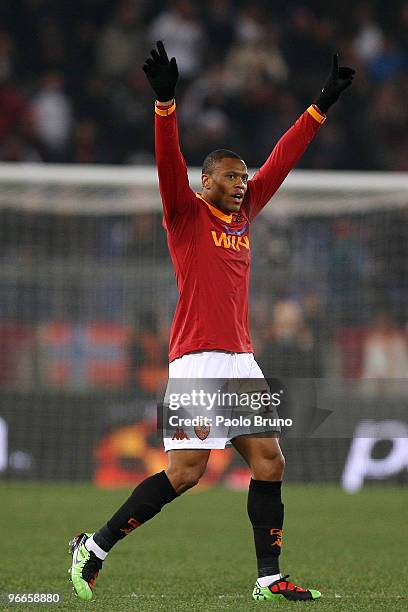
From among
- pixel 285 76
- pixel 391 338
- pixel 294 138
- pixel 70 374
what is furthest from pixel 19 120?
pixel 294 138

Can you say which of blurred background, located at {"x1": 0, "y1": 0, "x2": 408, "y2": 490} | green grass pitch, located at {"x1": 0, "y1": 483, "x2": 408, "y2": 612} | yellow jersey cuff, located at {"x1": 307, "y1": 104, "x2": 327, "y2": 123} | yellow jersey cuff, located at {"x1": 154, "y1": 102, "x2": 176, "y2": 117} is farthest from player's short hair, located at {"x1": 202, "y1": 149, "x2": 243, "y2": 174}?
blurred background, located at {"x1": 0, "y1": 0, "x2": 408, "y2": 490}

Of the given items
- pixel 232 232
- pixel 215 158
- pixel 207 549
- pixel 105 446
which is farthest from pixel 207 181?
pixel 105 446

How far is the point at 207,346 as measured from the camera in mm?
5305

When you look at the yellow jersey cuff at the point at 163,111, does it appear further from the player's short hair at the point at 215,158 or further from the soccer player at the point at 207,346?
the player's short hair at the point at 215,158

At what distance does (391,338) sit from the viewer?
11391mm

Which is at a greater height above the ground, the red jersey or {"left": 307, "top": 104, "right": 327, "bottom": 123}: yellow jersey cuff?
{"left": 307, "top": 104, "right": 327, "bottom": 123}: yellow jersey cuff

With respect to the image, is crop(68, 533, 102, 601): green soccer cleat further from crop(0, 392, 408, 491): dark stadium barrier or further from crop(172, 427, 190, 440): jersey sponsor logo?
crop(0, 392, 408, 491): dark stadium barrier

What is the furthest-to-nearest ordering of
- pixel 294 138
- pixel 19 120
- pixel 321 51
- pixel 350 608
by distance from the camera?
pixel 321 51 < pixel 19 120 < pixel 294 138 < pixel 350 608

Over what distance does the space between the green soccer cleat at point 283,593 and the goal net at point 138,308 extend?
19.9 ft

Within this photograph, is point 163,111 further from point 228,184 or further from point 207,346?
point 207,346

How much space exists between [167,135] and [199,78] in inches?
442

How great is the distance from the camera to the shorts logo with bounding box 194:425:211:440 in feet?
17.1

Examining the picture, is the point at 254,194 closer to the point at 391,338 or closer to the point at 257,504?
the point at 257,504

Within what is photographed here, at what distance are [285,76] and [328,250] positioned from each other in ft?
18.3
